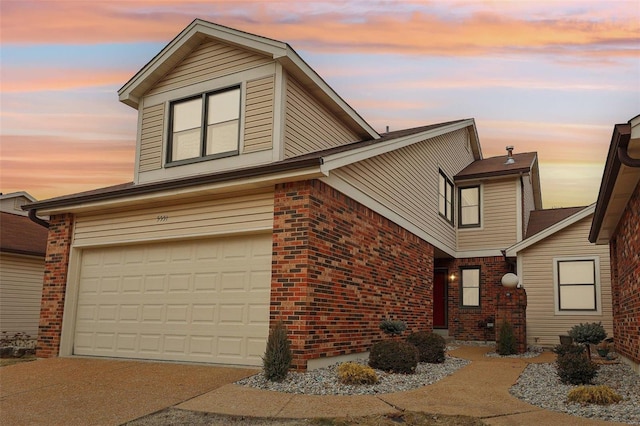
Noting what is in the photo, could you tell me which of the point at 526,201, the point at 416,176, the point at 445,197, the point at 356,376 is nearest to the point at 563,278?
the point at 445,197

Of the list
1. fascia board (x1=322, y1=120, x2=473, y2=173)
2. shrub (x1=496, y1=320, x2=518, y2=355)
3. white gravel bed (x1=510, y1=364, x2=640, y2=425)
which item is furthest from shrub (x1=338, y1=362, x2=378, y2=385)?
shrub (x1=496, y1=320, x2=518, y2=355)

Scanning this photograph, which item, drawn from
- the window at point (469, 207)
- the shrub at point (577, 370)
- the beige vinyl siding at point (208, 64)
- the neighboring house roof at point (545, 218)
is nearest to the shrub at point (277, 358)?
the shrub at point (577, 370)

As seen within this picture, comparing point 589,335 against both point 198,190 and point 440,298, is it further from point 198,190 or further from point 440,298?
point 198,190

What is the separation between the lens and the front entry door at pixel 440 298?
1905 centimetres

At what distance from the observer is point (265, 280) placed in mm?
9727

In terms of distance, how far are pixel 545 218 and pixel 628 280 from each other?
10.9 metres

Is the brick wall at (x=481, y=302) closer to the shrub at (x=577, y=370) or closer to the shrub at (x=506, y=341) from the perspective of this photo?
the shrub at (x=506, y=341)

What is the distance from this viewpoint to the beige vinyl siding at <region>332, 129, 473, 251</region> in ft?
39.1

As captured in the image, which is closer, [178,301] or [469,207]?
[178,301]

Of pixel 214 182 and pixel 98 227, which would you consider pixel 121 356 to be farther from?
pixel 214 182

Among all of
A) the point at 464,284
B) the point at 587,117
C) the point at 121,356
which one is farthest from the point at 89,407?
the point at 587,117

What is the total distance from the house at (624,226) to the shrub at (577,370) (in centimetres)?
109

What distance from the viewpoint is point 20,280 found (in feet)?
59.1

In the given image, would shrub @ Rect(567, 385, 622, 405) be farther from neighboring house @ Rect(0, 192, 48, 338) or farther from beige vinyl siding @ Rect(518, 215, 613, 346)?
neighboring house @ Rect(0, 192, 48, 338)
